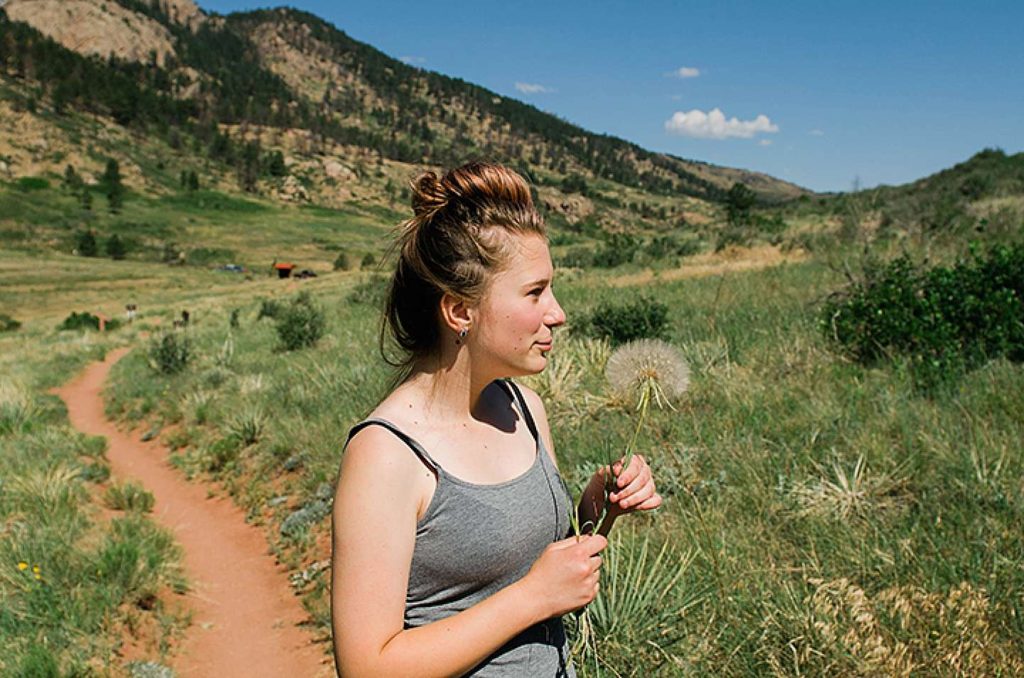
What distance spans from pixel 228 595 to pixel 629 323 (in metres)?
5.28

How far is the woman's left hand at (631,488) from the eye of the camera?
1.66 m

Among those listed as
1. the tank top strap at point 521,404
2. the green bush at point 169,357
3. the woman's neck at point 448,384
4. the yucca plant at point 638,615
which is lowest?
the green bush at point 169,357

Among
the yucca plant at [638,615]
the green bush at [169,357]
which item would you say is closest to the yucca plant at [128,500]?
the yucca plant at [638,615]

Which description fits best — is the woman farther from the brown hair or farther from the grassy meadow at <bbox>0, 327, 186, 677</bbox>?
the grassy meadow at <bbox>0, 327, 186, 677</bbox>

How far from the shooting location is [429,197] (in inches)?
63.4

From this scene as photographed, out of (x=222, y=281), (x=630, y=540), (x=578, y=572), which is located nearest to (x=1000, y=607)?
(x=630, y=540)

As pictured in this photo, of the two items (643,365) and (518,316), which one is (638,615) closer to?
(643,365)

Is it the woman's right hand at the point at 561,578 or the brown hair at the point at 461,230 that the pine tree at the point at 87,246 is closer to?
the brown hair at the point at 461,230

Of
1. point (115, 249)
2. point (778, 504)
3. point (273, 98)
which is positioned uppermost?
point (273, 98)

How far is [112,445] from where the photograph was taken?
981cm

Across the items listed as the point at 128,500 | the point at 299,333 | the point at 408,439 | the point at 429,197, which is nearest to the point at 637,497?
the point at 408,439

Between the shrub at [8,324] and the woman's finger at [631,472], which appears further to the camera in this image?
the shrub at [8,324]

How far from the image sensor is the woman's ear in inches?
62.9

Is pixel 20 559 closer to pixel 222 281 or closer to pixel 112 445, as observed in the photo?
pixel 112 445
